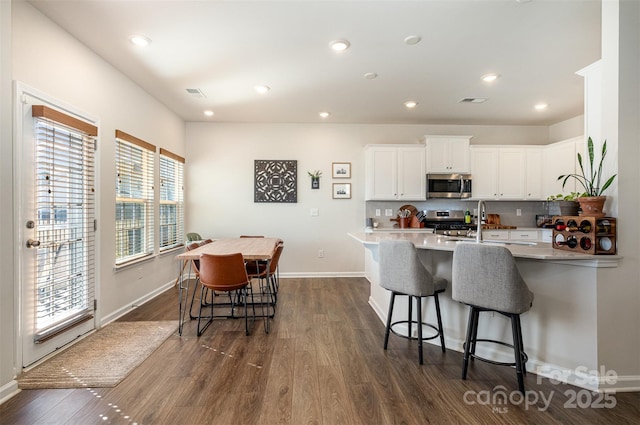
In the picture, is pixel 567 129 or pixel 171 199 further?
pixel 567 129

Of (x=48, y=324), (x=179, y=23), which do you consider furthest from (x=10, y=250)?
(x=179, y=23)

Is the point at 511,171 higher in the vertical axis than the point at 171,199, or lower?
higher

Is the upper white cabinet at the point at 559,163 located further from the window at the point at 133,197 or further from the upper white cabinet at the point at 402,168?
the window at the point at 133,197

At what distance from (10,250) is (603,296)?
3888 mm

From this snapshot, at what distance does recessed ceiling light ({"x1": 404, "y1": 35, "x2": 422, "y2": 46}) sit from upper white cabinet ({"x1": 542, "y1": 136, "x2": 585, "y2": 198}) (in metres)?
3.40

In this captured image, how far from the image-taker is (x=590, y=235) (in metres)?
1.95

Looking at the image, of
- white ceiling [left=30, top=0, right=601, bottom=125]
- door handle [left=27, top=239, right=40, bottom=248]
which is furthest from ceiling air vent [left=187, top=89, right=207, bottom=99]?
door handle [left=27, top=239, right=40, bottom=248]

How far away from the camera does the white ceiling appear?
7.39 feet

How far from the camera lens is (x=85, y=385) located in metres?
1.98

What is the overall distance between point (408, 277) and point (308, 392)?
1.08m

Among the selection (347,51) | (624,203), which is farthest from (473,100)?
(624,203)

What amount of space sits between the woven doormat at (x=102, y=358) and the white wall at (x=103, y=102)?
414 millimetres

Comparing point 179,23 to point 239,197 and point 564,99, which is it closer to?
point 239,197

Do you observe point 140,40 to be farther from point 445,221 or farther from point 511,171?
point 511,171
